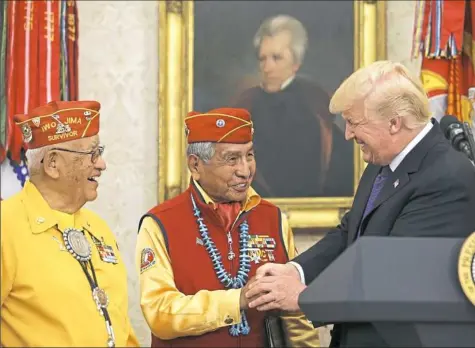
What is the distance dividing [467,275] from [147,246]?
1518 millimetres

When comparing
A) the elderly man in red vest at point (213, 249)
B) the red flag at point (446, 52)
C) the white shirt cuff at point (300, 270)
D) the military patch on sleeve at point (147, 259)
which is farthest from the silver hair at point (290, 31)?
the white shirt cuff at point (300, 270)

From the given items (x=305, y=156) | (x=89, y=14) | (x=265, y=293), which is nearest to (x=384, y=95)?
(x=265, y=293)

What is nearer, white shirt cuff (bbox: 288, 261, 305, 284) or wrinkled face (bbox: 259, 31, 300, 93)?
white shirt cuff (bbox: 288, 261, 305, 284)

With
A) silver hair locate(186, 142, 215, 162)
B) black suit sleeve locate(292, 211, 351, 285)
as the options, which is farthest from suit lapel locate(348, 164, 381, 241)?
silver hair locate(186, 142, 215, 162)

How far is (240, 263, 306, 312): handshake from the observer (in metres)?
2.79

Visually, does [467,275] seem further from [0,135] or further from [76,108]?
[0,135]

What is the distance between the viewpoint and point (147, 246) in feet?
10.5

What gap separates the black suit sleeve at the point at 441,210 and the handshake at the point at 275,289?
45 cm

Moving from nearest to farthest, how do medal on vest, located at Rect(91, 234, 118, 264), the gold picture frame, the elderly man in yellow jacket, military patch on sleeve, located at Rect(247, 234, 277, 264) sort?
the elderly man in yellow jacket, medal on vest, located at Rect(91, 234, 118, 264), military patch on sleeve, located at Rect(247, 234, 277, 264), the gold picture frame

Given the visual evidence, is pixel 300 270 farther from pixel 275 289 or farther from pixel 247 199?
pixel 247 199

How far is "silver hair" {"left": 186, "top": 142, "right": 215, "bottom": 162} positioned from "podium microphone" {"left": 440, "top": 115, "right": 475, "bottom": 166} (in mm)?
1002

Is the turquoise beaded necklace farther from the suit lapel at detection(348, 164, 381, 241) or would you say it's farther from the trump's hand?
the suit lapel at detection(348, 164, 381, 241)

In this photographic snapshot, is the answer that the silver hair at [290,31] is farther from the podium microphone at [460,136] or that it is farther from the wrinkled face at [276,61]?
the podium microphone at [460,136]

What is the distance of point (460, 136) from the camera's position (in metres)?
2.63
